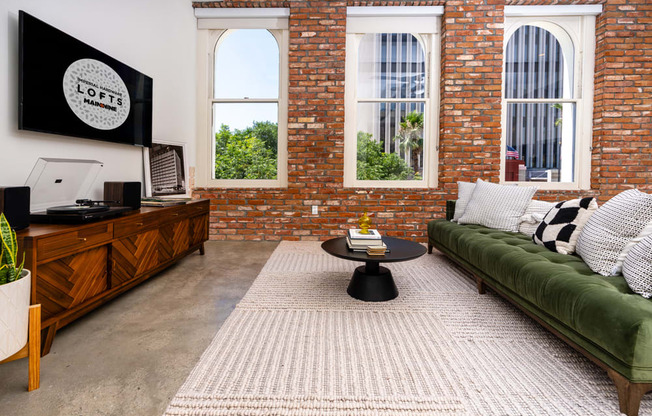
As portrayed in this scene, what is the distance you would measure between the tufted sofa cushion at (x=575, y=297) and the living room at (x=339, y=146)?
0.34 feet

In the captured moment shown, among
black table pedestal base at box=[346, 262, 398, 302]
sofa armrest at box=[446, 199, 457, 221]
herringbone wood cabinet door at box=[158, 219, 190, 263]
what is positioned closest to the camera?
black table pedestal base at box=[346, 262, 398, 302]

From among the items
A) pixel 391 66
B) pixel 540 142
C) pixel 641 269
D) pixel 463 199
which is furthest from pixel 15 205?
pixel 540 142

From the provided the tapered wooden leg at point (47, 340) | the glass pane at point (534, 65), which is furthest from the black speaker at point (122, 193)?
the glass pane at point (534, 65)

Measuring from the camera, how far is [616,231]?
180 cm

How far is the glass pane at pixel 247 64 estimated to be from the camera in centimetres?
474

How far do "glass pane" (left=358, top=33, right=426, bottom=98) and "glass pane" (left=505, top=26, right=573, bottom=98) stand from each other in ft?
3.85

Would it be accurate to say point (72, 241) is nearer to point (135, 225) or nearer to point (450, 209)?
point (135, 225)

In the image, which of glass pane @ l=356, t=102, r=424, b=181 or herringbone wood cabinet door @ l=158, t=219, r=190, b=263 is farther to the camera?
glass pane @ l=356, t=102, r=424, b=181

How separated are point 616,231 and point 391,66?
3.60 metres

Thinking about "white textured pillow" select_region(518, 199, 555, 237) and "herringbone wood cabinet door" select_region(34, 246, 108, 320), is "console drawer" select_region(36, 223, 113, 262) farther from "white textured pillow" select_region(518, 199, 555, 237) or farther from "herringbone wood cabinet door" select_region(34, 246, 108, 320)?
"white textured pillow" select_region(518, 199, 555, 237)

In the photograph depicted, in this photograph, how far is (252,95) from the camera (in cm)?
479

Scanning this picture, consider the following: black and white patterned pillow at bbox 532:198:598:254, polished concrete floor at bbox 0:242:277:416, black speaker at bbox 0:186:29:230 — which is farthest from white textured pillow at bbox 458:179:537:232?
black speaker at bbox 0:186:29:230

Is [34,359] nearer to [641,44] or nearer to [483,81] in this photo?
[483,81]

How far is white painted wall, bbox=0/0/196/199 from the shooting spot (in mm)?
2062
